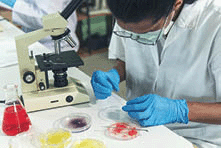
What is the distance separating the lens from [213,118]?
3.58 ft

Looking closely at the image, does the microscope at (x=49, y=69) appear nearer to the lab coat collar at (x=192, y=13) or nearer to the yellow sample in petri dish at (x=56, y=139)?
the yellow sample in petri dish at (x=56, y=139)

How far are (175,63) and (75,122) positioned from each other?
532mm

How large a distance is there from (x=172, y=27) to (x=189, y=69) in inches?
8.0

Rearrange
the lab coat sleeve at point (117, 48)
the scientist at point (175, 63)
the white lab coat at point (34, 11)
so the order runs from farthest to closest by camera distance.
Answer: the white lab coat at point (34, 11), the lab coat sleeve at point (117, 48), the scientist at point (175, 63)

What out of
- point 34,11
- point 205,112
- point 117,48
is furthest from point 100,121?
point 34,11

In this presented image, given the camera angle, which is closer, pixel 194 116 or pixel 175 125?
pixel 194 116

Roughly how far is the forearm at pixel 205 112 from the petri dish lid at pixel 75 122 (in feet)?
1.37

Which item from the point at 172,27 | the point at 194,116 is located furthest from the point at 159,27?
the point at 194,116

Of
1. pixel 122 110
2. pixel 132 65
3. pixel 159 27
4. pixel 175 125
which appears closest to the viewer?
pixel 159 27

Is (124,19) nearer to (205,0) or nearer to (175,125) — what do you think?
(205,0)

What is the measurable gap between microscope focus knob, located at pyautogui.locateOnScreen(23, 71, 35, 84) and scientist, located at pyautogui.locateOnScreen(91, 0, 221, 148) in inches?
10.9

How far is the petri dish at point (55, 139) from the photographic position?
0.91m

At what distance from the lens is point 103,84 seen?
122 centimetres

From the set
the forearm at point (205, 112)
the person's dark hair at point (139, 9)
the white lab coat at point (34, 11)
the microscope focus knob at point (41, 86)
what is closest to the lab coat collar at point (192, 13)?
the person's dark hair at point (139, 9)
